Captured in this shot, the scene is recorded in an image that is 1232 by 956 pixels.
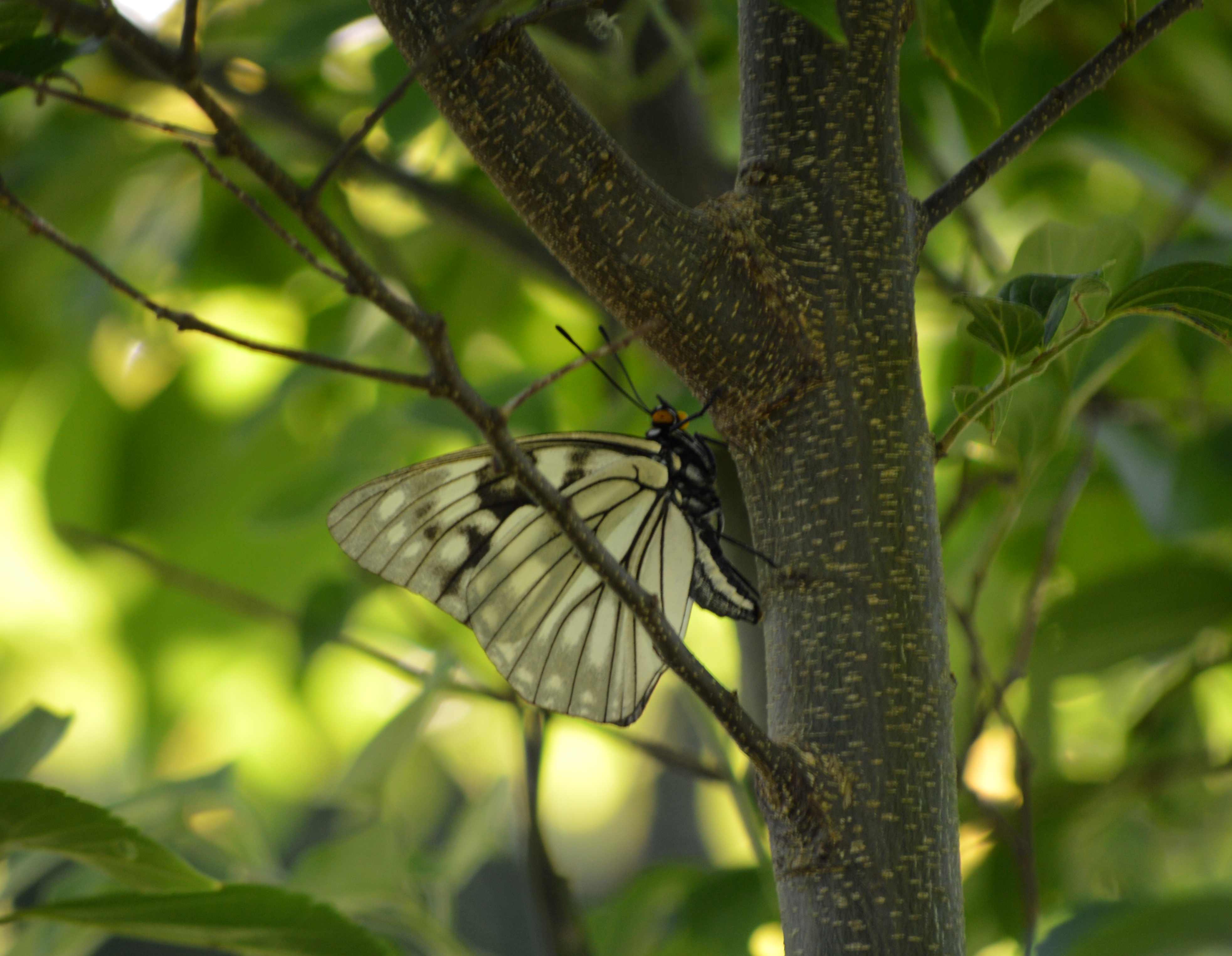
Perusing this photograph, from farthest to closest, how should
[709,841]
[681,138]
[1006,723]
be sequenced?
1. [709,841]
2. [681,138]
3. [1006,723]

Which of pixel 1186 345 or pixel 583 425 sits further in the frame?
pixel 583 425

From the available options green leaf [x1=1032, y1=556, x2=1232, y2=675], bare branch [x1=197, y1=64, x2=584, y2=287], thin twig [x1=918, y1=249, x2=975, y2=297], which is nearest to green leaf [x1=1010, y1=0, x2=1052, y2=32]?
thin twig [x1=918, y1=249, x2=975, y2=297]

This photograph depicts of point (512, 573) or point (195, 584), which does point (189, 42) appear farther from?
point (195, 584)

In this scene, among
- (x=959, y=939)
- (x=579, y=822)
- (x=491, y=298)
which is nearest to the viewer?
(x=959, y=939)

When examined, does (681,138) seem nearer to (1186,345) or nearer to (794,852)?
(1186,345)

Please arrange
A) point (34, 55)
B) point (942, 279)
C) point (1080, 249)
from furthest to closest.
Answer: point (942, 279) → point (1080, 249) → point (34, 55)

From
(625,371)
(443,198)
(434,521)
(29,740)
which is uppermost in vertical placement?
(443,198)

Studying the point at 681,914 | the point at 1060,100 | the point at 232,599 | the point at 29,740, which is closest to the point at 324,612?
the point at 232,599


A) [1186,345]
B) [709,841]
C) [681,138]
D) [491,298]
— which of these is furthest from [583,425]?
[709,841]
